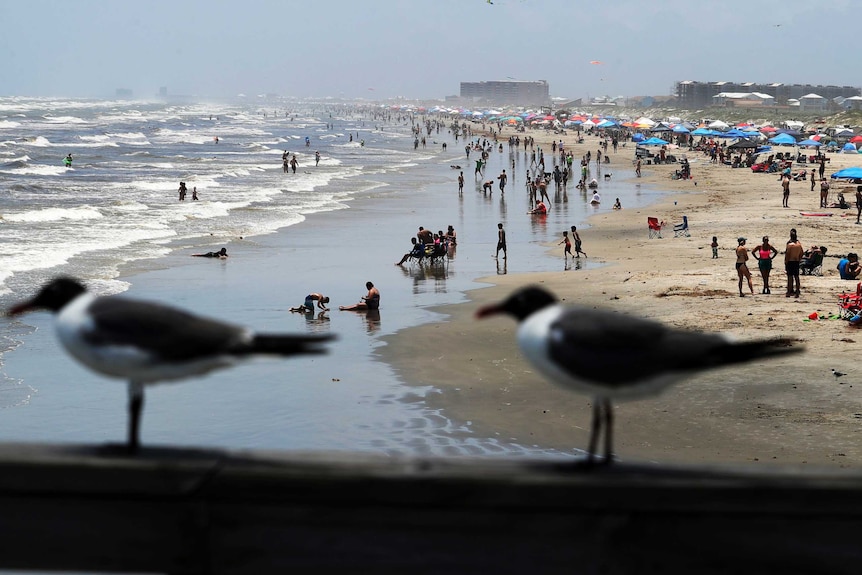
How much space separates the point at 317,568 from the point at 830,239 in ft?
111

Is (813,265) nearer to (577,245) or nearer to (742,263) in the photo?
(742,263)

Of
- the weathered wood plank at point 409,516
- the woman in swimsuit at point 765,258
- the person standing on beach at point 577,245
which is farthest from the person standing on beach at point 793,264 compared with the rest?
the weathered wood plank at point 409,516

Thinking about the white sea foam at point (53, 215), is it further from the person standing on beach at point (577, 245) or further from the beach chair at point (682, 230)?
the beach chair at point (682, 230)

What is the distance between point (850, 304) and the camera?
803 inches

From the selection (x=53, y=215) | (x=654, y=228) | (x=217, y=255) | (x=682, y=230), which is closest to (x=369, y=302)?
(x=217, y=255)

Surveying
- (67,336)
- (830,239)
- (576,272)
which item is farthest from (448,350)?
(830,239)

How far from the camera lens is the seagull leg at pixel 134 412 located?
288cm

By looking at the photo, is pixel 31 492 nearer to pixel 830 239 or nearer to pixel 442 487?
pixel 442 487

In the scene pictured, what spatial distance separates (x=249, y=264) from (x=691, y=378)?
69.6ft

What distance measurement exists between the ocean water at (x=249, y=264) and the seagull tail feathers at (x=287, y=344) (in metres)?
10.9

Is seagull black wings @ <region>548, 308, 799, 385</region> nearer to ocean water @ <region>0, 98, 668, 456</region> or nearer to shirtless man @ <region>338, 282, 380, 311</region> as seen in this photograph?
ocean water @ <region>0, 98, 668, 456</region>

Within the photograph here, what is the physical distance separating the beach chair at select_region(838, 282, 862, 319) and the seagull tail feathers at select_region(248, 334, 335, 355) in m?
19.2

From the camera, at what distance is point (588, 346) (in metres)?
2.92

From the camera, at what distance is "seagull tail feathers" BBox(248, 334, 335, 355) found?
8.80 ft
